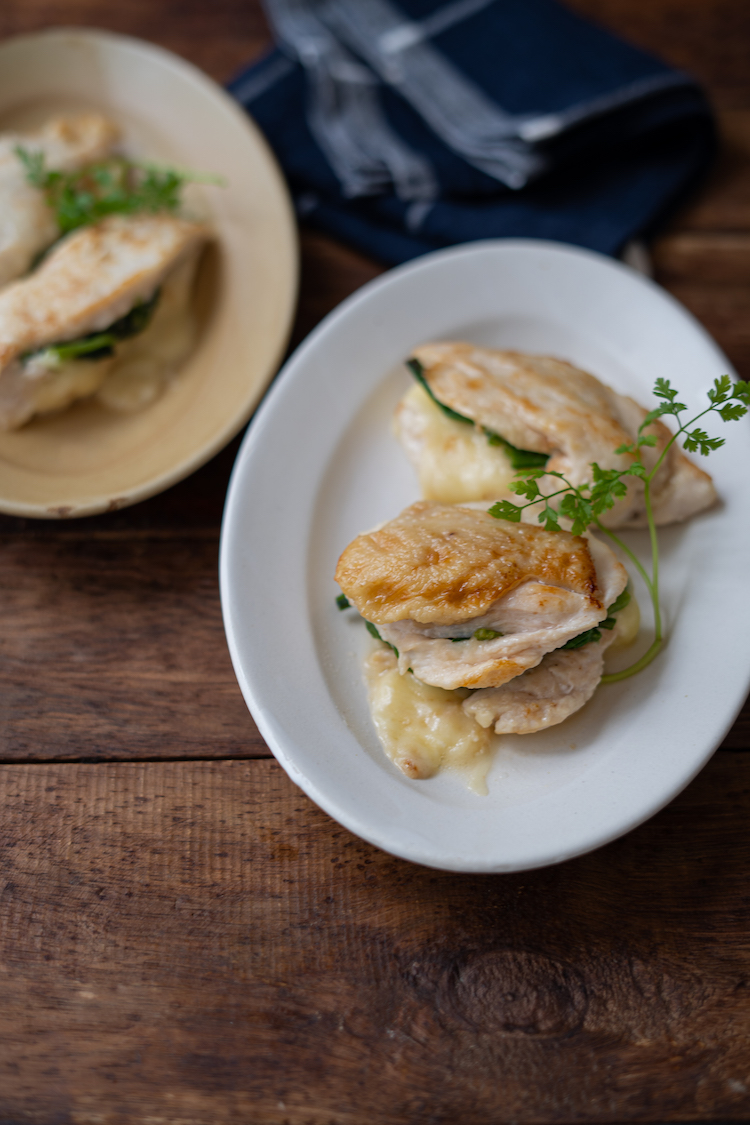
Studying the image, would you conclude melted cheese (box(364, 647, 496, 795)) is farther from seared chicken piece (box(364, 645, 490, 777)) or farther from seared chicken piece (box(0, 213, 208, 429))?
seared chicken piece (box(0, 213, 208, 429))

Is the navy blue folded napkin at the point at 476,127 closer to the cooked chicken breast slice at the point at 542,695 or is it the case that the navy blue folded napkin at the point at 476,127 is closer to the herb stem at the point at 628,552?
the herb stem at the point at 628,552

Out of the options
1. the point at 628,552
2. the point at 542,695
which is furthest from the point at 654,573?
the point at 542,695

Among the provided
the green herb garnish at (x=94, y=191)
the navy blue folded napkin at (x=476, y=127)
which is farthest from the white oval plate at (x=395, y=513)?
the green herb garnish at (x=94, y=191)

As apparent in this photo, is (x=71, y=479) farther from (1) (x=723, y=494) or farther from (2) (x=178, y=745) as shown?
(1) (x=723, y=494)

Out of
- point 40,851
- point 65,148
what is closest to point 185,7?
point 65,148

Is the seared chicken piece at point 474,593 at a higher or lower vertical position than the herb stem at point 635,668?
higher
